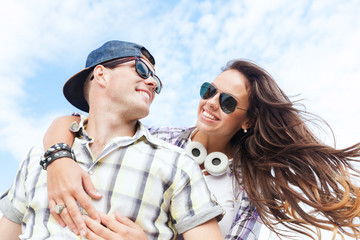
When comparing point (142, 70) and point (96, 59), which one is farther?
point (96, 59)

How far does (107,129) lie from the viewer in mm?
2924

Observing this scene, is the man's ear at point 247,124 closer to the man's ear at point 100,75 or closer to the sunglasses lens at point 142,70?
the sunglasses lens at point 142,70

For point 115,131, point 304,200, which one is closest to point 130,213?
point 115,131

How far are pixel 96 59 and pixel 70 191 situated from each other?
1.26m

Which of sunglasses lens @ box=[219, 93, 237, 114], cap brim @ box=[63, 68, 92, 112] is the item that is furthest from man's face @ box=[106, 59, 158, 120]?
sunglasses lens @ box=[219, 93, 237, 114]

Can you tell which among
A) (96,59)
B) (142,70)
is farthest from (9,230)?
(142,70)

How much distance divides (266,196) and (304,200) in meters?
0.39

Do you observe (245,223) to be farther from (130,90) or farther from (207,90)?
(130,90)

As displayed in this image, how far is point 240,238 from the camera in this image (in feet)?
11.0

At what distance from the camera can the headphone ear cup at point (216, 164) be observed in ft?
12.1

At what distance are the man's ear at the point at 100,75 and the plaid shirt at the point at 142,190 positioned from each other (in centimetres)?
56

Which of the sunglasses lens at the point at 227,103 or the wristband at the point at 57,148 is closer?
the wristband at the point at 57,148

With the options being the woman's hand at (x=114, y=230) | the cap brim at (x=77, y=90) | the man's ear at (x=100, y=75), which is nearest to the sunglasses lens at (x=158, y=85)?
the man's ear at (x=100, y=75)

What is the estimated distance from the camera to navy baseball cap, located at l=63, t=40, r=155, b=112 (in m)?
3.16
